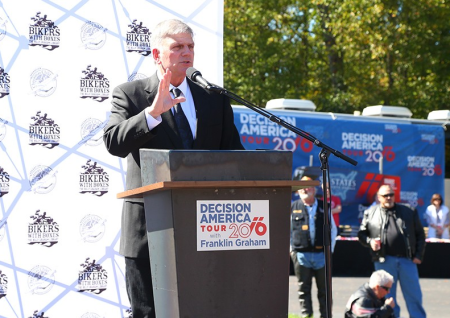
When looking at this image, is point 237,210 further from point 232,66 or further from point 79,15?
point 232,66

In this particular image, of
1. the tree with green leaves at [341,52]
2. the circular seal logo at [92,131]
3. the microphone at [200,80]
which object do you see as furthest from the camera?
the tree with green leaves at [341,52]

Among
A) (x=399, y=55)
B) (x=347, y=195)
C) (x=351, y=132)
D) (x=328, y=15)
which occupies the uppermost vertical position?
(x=328, y=15)

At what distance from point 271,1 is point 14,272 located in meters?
22.0

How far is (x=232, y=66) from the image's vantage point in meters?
26.6

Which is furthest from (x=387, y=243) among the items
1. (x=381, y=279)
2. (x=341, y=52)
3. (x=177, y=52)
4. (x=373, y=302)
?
(x=341, y=52)

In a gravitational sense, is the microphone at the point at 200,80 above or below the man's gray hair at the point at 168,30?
below

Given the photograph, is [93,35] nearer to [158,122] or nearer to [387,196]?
[158,122]

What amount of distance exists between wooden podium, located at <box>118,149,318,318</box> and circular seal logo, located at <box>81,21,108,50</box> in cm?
243

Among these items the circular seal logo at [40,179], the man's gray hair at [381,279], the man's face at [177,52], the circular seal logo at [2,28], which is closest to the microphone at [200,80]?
the man's face at [177,52]

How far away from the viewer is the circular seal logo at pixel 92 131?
5.63 metres

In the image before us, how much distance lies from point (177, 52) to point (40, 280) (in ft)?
8.30

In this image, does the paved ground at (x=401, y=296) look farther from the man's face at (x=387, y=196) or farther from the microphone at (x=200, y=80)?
the microphone at (x=200, y=80)

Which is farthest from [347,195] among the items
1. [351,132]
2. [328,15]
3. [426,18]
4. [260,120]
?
[328,15]

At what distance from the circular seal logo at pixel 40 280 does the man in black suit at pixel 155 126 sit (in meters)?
1.83
